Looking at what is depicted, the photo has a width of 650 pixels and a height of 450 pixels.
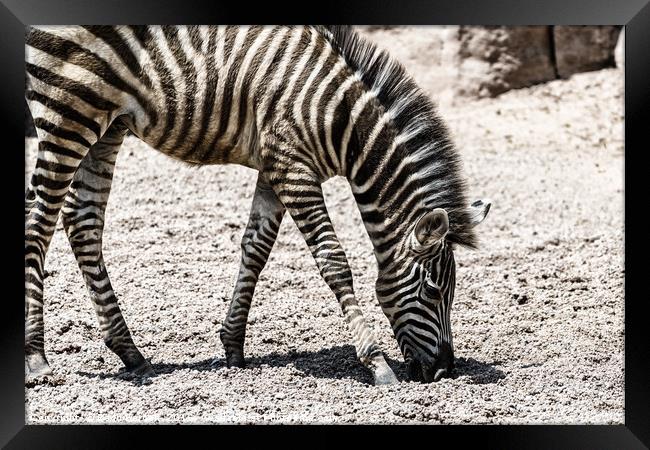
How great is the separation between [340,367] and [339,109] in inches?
81.0

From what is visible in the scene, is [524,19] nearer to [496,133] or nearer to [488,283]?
[488,283]

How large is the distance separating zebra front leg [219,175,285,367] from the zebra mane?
45.8 inches

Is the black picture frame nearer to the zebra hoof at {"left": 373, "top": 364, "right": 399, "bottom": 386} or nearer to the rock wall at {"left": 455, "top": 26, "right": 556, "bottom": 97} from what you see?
the zebra hoof at {"left": 373, "top": 364, "right": 399, "bottom": 386}

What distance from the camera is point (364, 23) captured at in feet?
19.0

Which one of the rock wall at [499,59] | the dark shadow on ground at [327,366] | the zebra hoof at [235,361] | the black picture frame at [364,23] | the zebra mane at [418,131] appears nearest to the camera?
the black picture frame at [364,23]

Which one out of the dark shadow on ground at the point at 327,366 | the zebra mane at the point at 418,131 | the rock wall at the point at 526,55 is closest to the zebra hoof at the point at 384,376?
the dark shadow on ground at the point at 327,366

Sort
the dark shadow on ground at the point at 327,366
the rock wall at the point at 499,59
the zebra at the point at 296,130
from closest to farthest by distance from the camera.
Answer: the zebra at the point at 296,130 < the dark shadow on ground at the point at 327,366 < the rock wall at the point at 499,59

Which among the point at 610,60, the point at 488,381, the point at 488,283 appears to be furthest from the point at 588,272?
the point at 610,60

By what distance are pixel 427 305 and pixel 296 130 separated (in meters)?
1.61

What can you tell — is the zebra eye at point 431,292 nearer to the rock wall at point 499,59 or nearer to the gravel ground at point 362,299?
the gravel ground at point 362,299

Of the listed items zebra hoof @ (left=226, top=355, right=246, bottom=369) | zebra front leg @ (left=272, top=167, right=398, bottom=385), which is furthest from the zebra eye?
zebra hoof @ (left=226, top=355, right=246, bottom=369)

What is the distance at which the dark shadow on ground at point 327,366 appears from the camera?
23.5 feet

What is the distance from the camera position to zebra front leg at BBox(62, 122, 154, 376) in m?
7.30

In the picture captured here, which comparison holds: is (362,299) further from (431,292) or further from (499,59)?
(499,59)
